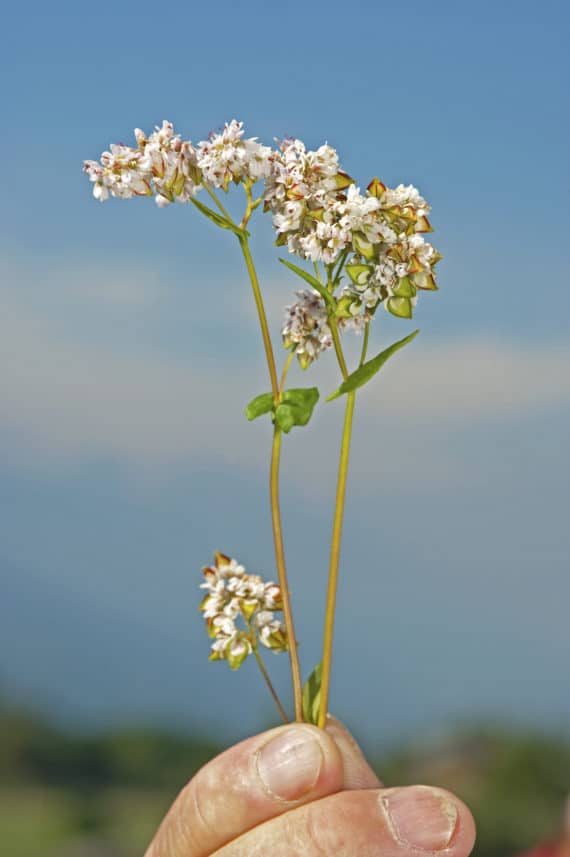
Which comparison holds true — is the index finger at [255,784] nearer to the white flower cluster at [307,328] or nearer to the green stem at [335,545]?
the green stem at [335,545]

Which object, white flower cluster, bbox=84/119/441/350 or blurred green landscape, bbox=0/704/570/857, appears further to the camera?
blurred green landscape, bbox=0/704/570/857

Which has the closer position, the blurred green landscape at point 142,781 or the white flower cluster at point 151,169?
the white flower cluster at point 151,169

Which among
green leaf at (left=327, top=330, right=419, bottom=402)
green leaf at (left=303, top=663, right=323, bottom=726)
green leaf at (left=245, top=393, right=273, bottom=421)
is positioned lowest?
green leaf at (left=303, top=663, right=323, bottom=726)

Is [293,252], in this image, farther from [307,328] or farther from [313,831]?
[313,831]

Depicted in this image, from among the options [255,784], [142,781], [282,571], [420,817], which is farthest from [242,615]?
[142,781]

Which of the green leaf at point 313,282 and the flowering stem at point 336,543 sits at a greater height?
the green leaf at point 313,282

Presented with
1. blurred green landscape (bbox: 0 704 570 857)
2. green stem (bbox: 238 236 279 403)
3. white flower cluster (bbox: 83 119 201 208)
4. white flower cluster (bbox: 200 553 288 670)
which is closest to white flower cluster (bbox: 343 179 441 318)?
green stem (bbox: 238 236 279 403)

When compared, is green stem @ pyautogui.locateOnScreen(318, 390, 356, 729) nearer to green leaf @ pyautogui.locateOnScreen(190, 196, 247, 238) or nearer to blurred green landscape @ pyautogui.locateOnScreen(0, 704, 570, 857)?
green leaf @ pyautogui.locateOnScreen(190, 196, 247, 238)

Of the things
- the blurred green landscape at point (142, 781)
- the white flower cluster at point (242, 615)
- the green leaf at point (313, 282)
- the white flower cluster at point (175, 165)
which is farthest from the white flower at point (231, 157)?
the blurred green landscape at point (142, 781)
